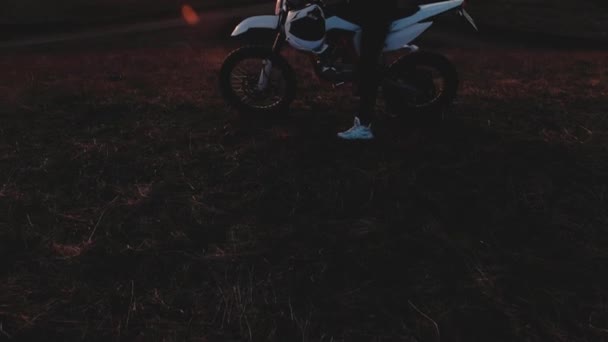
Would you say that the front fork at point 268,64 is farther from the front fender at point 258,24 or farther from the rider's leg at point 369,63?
the rider's leg at point 369,63

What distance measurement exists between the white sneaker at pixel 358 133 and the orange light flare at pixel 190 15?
10.7 metres

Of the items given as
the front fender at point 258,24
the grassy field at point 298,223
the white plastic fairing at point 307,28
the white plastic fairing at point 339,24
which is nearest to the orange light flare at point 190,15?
the grassy field at point 298,223

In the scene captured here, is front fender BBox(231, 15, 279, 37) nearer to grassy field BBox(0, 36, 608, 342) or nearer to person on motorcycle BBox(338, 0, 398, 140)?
person on motorcycle BBox(338, 0, 398, 140)

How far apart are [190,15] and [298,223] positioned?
1364 cm

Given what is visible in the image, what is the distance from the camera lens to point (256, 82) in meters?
5.29

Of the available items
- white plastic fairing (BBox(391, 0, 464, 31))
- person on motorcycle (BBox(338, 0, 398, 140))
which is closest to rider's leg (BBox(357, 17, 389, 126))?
person on motorcycle (BBox(338, 0, 398, 140))

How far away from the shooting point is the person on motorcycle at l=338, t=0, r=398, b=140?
4.58 m

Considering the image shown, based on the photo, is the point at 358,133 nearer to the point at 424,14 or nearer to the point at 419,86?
the point at 419,86

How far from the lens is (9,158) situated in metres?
4.27

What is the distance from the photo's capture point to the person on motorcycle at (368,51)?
4.58 m

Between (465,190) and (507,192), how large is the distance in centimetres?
34

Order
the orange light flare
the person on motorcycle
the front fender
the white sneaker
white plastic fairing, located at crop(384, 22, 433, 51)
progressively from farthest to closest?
the orange light flare
the front fender
white plastic fairing, located at crop(384, 22, 433, 51)
the white sneaker
the person on motorcycle

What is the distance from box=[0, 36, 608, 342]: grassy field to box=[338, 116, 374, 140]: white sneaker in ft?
0.36

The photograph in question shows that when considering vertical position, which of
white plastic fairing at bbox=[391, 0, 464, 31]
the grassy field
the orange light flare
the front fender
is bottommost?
the grassy field
